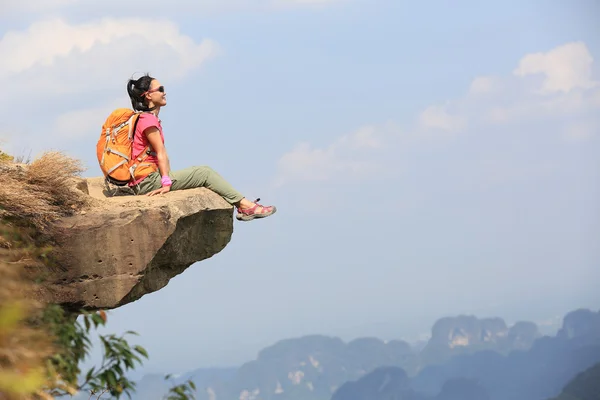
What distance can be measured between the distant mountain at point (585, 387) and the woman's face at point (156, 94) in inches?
3202

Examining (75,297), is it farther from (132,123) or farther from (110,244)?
(132,123)

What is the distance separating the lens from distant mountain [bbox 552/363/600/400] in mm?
87062

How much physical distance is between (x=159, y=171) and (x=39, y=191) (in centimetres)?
130

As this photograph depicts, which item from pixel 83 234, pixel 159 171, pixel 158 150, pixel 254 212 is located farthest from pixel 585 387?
pixel 83 234

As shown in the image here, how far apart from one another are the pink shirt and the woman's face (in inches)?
6.3

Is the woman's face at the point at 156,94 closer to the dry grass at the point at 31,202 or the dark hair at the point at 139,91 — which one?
the dark hair at the point at 139,91

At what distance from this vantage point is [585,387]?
89938 mm

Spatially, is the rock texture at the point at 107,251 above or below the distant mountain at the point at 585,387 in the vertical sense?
above

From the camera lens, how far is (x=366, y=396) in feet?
461

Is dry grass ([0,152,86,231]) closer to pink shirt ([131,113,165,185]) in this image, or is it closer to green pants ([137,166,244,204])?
pink shirt ([131,113,165,185])

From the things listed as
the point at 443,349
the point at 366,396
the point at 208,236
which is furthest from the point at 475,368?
the point at 208,236

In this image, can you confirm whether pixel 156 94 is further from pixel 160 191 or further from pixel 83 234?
pixel 83 234

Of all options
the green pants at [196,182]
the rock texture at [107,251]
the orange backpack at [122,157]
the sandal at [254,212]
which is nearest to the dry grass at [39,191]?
the rock texture at [107,251]

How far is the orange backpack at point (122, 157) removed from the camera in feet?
29.6
